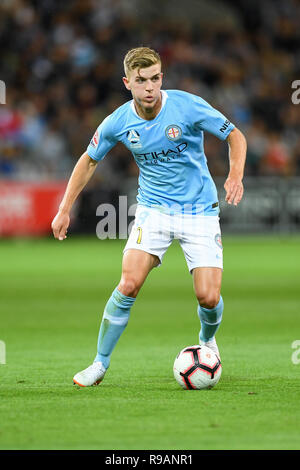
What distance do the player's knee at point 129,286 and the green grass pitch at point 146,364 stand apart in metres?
0.64

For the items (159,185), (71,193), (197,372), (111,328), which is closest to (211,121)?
(159,185)

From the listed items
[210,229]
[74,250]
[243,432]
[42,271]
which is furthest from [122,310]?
[74,250]

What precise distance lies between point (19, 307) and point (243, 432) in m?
7.09

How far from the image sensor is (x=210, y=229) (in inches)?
277

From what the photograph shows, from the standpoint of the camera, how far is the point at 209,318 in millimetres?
7133

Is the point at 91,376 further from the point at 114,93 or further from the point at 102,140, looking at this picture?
the point at 114,93

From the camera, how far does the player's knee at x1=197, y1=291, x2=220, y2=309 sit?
689 centimetres

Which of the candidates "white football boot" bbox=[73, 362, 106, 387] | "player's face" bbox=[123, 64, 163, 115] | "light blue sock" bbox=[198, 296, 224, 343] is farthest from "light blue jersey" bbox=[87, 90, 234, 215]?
"white football boot" bbox=[73, 362, 106, 387]

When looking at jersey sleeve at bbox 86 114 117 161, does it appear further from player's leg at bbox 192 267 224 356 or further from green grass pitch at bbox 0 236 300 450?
green grass pitch at bbox 0 236 300 450

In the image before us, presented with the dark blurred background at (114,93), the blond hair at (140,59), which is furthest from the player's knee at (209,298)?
the dark blurred background at (114,93)

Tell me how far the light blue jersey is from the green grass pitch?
1328 mm

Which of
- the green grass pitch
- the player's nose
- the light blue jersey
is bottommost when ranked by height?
the green grass pitch

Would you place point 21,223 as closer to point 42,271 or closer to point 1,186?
point 1,186

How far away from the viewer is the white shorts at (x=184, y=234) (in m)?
6.87
